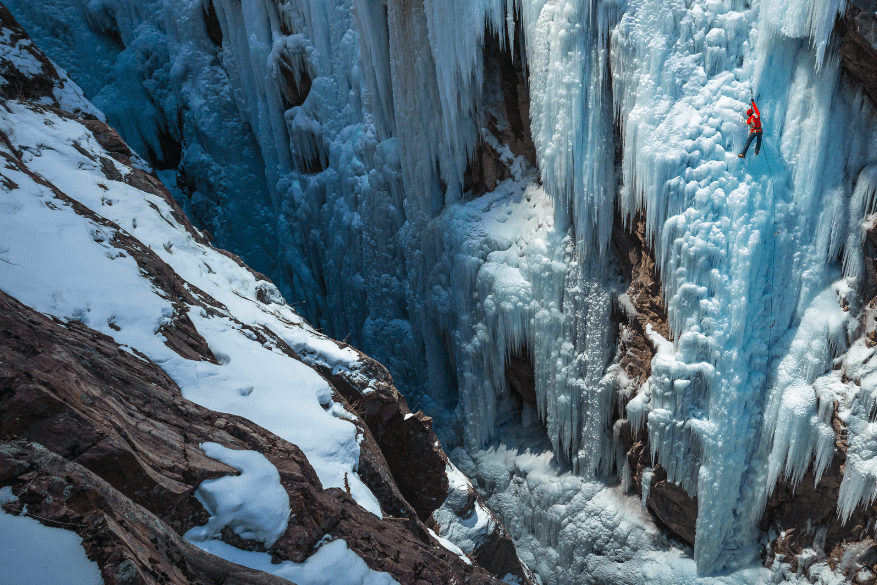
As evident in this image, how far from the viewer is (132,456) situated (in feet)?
6.33

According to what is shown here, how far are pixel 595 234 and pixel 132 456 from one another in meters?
5.67

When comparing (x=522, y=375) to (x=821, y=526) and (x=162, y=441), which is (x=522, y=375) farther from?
(x=162, y=441)

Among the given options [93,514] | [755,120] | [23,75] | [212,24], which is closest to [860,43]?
[755,120]

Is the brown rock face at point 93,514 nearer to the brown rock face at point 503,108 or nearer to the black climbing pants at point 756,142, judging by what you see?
the black climbing pants at point 756,142

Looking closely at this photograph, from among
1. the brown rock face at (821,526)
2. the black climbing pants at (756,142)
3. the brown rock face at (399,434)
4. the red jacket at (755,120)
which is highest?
the red jacket at (755,120)

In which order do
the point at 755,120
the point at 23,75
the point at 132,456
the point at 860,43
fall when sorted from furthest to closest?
the point at 23,75
the point at 755,120
the point at 860,43
the point at 132,456

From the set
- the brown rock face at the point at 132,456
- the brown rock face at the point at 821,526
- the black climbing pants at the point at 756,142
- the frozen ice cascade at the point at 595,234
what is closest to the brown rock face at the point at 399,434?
the brown rock face at the point at 132,456

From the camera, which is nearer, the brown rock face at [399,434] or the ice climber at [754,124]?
the brown rock face at [399,434]

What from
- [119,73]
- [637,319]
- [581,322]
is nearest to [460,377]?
Result: [581,322]

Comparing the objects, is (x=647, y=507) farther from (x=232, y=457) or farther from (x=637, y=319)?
Answer: (x=232, y=457)

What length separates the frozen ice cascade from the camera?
214 inches

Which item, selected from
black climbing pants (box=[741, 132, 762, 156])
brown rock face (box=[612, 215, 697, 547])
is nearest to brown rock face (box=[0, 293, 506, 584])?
brown rock face (box=[612, 215, 697, 547])

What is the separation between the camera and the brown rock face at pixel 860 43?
4723 millimetres

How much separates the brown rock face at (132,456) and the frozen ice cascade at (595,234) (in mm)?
4095
